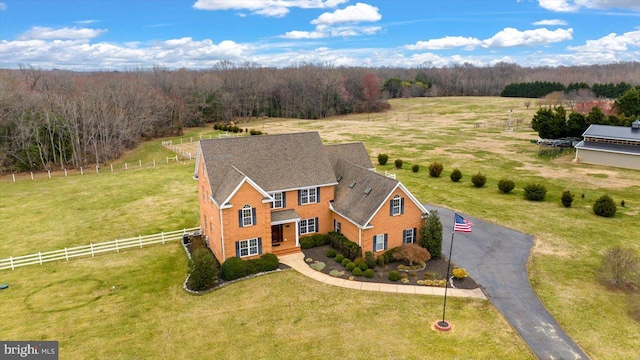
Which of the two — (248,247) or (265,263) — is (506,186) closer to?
(265,263)

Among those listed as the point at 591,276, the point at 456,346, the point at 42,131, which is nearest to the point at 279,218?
the point at 456,346

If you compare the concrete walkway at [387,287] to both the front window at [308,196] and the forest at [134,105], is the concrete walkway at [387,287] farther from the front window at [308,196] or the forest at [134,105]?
the forest at [134,105]

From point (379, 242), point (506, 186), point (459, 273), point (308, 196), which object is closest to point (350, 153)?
point (308, 196)

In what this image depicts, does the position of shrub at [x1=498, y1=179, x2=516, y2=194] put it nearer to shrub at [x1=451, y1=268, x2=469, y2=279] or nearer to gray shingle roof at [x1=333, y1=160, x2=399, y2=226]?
gray shingle roof at [x1=333, y1=160, x2=399, y2=226]

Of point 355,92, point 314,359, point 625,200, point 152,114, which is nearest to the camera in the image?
point 314,359

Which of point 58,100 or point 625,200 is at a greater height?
point 58,100

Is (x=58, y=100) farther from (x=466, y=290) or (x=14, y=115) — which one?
(x=466, y=290)

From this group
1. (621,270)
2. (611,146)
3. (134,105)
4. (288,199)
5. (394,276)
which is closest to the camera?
(621,270)
